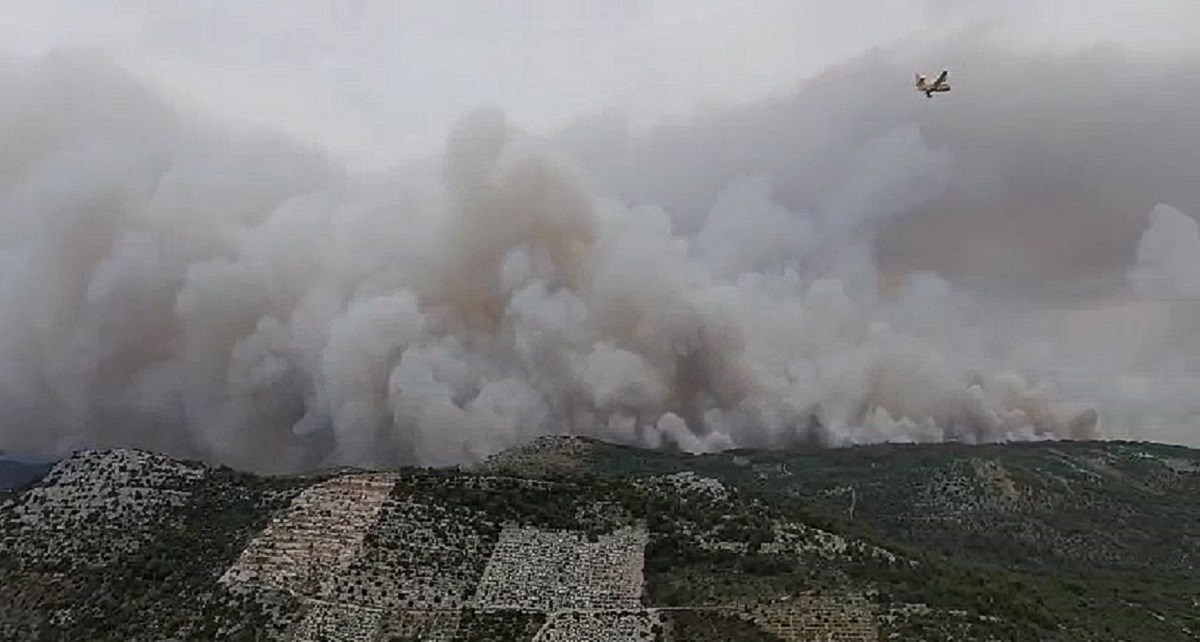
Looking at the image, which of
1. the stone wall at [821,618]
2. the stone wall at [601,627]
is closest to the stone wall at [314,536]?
the stone wall at [601,627]

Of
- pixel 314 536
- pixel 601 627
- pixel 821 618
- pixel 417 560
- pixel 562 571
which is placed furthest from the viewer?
pixel 314 536

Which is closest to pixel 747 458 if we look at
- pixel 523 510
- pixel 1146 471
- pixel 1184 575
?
pixel 1184 575

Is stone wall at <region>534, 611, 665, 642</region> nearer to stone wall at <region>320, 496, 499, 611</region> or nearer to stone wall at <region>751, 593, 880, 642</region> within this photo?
stone wall at <region>751, 593, 880, 642</region>

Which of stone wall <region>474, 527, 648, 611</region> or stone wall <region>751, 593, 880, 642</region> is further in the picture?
stone wall <region>474, 527, 648, 611</region>

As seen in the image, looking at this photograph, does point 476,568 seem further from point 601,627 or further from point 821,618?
point 821,618

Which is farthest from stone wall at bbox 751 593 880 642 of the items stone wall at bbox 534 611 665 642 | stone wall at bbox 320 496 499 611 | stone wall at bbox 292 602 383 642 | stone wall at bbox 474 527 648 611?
stone wall at bbox 292 602 383 642

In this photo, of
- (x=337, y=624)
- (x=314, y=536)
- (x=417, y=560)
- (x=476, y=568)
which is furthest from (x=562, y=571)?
(x=314, y=536)

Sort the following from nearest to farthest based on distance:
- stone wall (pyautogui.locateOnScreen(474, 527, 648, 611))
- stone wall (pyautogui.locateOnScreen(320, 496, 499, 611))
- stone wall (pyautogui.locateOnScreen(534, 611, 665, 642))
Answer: stone wall (pyautogui.locateOnScreen(534, 611, 665, 642)), stone wall (pyautogui.locateOnScreen(474, 527, 648, 611)), stone wall (pyautogui.locateOnScreen(320, 496, 499, 611))

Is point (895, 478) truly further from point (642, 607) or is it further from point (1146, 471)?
point (642, 607)
